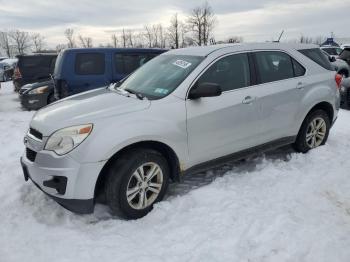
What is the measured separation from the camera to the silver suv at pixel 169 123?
140 inches

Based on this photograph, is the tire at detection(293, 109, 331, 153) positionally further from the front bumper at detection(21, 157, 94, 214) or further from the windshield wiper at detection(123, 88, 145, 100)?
the front bumper at detection(21, 157, 94, 214)

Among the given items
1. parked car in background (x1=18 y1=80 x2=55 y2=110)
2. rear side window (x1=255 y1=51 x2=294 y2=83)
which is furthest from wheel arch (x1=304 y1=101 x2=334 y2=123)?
parked car in background (x1=18 y1=80 x2=55 y2=110)

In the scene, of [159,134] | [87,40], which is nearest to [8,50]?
[87,40]

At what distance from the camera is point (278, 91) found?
4914 mm

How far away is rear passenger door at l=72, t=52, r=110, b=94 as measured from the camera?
8.41 metres

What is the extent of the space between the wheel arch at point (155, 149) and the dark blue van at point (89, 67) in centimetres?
487

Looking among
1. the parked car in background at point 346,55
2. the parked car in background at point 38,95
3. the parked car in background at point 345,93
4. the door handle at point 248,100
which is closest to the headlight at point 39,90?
the parked car in background at point 38,95

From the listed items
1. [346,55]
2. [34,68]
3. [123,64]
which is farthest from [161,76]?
[346,55]

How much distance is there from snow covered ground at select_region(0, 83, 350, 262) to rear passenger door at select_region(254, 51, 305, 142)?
552 mm

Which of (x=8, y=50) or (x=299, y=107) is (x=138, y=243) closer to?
(x=299, y=107)

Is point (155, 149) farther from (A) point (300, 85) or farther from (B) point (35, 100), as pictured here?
(B) point (35, 100)

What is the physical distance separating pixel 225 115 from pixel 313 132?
1.99 metres

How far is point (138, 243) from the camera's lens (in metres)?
3.42

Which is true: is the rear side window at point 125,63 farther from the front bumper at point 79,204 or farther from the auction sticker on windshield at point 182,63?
the front bumper at point 79,204
